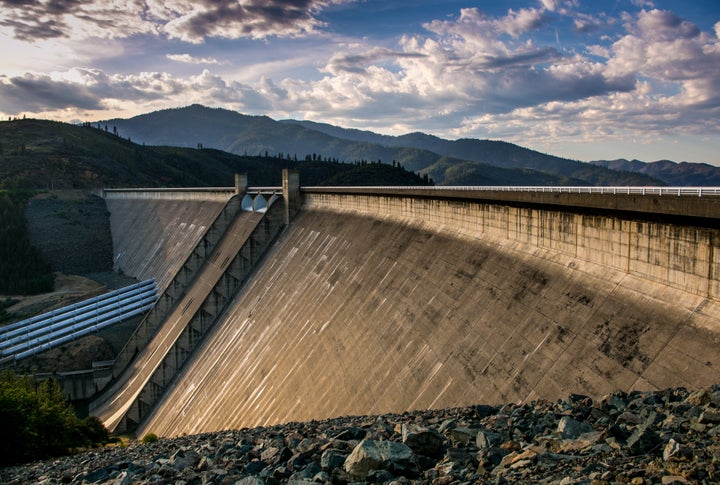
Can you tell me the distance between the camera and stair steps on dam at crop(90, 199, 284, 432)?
31328 mm

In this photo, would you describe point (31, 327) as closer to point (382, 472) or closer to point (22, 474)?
point (22, 474)

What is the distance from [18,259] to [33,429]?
50.5 m

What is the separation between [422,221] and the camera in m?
22.6

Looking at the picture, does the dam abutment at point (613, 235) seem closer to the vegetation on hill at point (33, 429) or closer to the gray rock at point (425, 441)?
the gray rock at point (425, 441)

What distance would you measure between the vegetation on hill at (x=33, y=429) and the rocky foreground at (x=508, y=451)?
11.4m

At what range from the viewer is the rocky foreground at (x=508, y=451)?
6.05 m

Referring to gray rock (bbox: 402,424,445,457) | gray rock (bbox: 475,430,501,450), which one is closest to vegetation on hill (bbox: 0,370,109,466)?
gray rock (bbox: 402,424,445,457)

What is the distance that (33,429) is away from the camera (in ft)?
66.7

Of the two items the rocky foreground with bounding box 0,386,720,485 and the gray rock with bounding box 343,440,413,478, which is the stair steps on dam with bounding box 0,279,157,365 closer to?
the rocky foreground with bounding box 0,386,720,485

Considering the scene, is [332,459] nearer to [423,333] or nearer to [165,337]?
[423,333]

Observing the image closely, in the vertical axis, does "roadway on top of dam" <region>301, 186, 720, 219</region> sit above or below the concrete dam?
above

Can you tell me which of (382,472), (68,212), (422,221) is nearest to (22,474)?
(382,472)

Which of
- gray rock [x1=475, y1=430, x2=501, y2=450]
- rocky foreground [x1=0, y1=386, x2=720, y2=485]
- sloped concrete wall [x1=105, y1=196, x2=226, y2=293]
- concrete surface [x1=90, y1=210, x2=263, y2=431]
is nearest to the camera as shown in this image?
rocky foreground [x1=0, y1=386, x2=720, y2=485]

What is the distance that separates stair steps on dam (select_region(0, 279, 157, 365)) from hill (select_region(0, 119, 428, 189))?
6084cm
